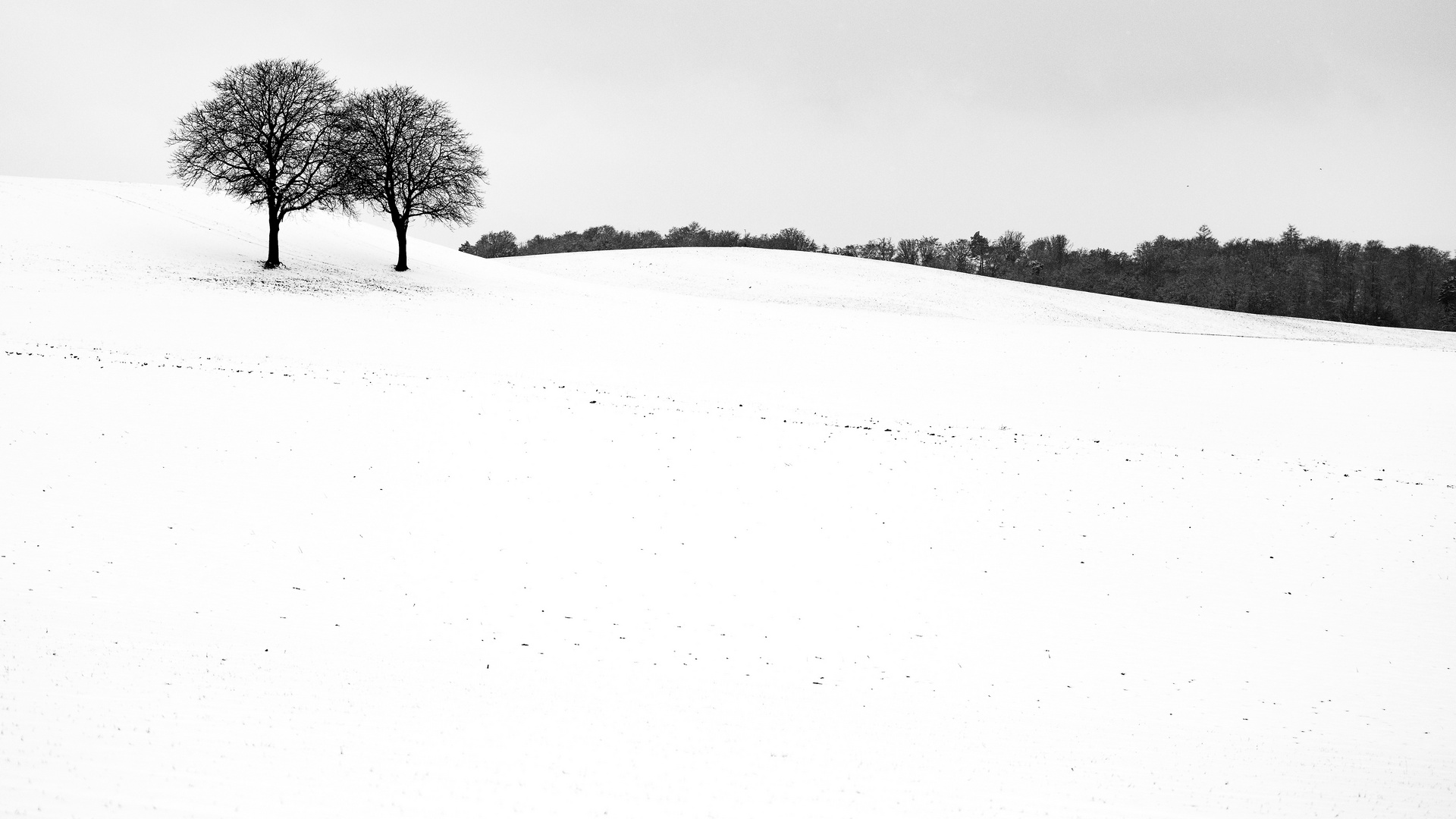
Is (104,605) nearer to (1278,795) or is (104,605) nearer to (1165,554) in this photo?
(1278,795)

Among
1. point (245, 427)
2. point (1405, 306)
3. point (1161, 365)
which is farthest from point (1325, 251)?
point (245, 427)

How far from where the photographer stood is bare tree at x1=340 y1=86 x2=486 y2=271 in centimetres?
3897

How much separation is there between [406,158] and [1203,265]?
248 ft

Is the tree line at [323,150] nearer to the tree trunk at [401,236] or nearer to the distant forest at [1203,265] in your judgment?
the tree trunk at [401,236]

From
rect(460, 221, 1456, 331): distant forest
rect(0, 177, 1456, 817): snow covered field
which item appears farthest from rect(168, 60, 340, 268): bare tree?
rect(460, 221, 1456, 331): distant forest

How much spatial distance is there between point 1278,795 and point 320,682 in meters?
10.8

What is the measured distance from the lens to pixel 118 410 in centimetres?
1695

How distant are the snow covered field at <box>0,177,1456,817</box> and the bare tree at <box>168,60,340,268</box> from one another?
1027 centimetres

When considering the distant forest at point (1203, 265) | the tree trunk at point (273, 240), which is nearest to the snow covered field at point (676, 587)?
the tree trunk at point (273, 240)

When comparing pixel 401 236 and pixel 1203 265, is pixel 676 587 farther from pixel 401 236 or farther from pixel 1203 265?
pixel 1203 265

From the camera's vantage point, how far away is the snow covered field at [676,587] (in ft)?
28.0

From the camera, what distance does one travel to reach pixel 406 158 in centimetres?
3950

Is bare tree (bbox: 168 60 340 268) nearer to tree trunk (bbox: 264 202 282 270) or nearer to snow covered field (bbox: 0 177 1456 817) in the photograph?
tree trunk (bbox: 264 202 282 270)

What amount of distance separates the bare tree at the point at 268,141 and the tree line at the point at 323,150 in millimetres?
38
